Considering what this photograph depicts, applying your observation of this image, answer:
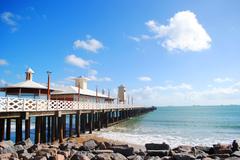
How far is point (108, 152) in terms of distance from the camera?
1250 cm

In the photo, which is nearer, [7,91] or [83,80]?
[7,91]

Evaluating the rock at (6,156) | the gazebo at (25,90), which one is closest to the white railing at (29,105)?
the gazebo at (25,90)

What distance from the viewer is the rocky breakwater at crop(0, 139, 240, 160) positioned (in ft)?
36.7

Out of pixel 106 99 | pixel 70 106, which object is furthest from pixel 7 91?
pixel 106 99

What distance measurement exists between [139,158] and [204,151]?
4.21 meters

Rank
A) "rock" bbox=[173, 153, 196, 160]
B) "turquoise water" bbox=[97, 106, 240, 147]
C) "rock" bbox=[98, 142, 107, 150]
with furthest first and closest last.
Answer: "turquoise water" bbox=[97, 106, 240, 147] → "rock" bbox=[98, 142, 107, 150] → "rock" bbox=[173, 153, 196, 160]

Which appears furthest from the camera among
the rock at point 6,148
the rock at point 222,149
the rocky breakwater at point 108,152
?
the rock at point 222,149

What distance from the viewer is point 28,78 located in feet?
81.4

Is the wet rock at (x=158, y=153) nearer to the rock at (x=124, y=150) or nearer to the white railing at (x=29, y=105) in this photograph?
the rock at (x=124, y=150)

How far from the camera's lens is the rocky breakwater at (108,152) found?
11.2 m

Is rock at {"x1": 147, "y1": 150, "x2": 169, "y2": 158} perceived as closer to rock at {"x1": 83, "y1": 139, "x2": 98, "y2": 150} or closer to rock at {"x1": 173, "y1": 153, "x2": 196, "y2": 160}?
rock at {"x1": 173, "y1": 153, "x2": 196, "y2": 160}

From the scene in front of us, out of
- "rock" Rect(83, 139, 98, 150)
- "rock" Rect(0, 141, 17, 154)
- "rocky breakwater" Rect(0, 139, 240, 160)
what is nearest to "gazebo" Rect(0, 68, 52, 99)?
"rocky breakwater" Rect(0, 139, 240, 160)

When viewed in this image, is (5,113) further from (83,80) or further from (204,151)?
(83,80)

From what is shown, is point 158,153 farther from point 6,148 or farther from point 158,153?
point 6,148
